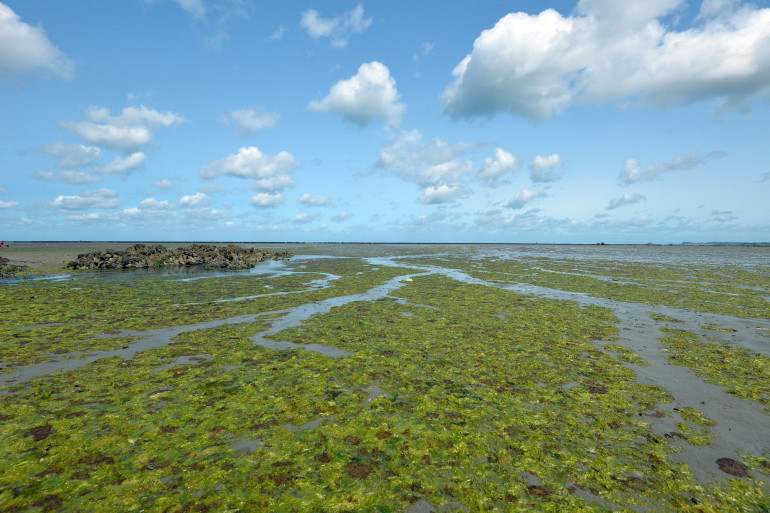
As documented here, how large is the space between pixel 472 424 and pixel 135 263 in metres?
44.0

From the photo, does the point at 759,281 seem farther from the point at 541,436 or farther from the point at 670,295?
the point at 541,436

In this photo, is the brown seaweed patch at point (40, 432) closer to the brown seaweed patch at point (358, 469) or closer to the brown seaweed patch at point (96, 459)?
the brown seaweed patch at point (96, 459)

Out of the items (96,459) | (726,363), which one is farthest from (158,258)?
(726,363)

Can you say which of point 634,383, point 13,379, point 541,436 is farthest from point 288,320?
point 634,383

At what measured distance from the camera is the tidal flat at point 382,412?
5133mm

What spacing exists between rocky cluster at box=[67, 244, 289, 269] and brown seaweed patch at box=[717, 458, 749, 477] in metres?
41.5

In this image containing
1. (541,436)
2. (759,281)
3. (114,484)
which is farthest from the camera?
(759,281)

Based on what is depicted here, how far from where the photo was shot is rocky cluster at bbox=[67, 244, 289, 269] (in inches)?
1513

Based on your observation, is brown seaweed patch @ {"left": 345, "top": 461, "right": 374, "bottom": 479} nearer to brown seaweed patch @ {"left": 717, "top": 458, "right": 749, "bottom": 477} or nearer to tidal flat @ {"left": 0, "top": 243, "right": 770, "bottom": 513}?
tidal flat @ {"left": 0, "top": 243, "right": 770, "bottom": 513}

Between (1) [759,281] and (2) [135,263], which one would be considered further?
(2) [135,263]

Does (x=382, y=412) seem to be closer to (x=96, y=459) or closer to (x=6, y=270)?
(x=96, y=459)

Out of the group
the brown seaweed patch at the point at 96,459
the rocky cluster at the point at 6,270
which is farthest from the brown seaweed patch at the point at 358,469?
the rocky cluster at the point at 6,270

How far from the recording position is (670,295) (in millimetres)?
22219

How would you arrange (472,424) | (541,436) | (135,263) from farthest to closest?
(135,263) → (472,424) → (541,436)
